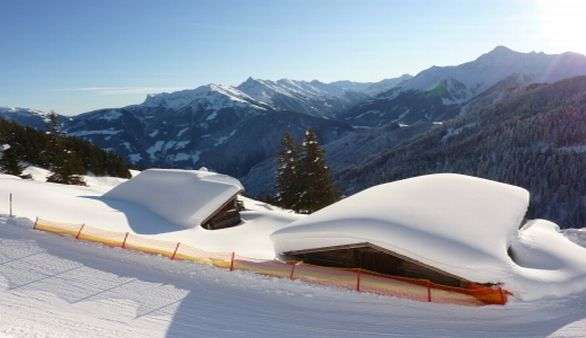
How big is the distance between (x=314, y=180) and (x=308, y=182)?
0.64 meters

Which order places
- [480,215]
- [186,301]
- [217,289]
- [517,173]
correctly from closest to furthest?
[186,301], [217,289], [480,215], [517,173]

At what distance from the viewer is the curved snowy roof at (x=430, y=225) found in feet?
59.2

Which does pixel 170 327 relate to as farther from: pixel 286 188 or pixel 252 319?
pixel 286 188

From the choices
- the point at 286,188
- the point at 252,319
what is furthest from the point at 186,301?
the point at 286,188

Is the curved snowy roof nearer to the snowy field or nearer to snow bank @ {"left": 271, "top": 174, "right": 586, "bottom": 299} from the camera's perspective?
snow bank @ {"left": 271, "top": 174, "right": 586, "bottom": 299}

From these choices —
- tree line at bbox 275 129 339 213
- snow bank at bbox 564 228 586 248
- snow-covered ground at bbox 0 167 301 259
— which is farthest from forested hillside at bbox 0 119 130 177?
snow bank at bbox 564 228 586 248

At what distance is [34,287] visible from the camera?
17188mm

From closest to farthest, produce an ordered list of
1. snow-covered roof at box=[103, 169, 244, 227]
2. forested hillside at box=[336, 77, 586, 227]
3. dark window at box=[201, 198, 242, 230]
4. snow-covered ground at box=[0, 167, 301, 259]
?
snow-covered ground at box=[0, 167, 301, 259] < snow-covered roof at box=[103, 169, 244, 227] < dark window at box=[201, 198, 242, 230] < forested hillside at box=[336, 77, 586, 227]

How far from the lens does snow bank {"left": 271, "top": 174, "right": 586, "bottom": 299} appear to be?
17609 mm

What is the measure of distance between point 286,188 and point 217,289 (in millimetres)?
36438

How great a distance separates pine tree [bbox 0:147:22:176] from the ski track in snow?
4388 centimetres

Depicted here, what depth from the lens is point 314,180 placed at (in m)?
52.4

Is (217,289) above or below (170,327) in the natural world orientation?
above

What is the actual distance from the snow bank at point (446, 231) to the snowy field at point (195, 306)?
122 centimetres
